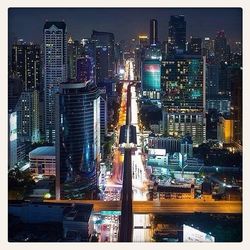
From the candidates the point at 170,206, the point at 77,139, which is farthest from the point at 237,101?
the point at 77,139

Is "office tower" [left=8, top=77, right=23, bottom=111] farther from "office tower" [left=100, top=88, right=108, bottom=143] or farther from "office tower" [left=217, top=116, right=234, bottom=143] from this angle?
"office tower" [left=217, top=116, right=234, bottom=143]

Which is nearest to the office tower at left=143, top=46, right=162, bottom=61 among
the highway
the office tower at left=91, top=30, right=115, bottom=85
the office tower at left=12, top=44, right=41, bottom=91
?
the office tower at left=91, top=30, right=115, bottom=85

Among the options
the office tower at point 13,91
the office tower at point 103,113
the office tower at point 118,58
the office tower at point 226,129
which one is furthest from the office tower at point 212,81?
the office tower at point 13,91

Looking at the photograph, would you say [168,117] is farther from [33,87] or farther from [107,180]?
[33,87]

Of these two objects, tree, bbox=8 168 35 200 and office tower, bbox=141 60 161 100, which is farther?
office tower, bbox=141 60 161 100
